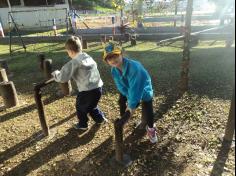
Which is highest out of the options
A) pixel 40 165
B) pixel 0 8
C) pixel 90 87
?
pixel 0 8

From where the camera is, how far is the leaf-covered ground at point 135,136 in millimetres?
3697

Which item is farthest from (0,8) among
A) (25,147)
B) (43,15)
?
(25,147)

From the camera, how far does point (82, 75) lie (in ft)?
13.8

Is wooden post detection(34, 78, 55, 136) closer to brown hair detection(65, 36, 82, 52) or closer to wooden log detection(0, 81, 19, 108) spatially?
brown hair detection(65, 36, 82, 52)

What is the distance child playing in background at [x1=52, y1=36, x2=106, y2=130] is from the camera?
409 centimetres

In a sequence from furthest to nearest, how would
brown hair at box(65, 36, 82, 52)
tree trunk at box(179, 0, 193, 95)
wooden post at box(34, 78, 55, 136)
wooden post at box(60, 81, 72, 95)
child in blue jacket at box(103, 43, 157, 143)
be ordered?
wooden post at box(60, 81, 72, 95), tree trunk at box(179, 0, 193, 95), wooden post at box(34, 78, 55, 136), brown hair at box(65, 36, 82, 52), child in blue jacket at box(103, 43, 157, 143)

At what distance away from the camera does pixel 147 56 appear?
9406 millimetres

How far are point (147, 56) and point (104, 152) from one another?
230 inches

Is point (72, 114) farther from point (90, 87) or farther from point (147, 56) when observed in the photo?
point (147, 56)

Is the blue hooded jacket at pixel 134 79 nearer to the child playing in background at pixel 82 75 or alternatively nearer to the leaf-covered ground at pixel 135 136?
the child playing in background at pixel 82 75

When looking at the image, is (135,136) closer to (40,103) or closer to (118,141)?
(118,141)

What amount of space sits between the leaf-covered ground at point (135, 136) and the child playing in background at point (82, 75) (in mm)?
581

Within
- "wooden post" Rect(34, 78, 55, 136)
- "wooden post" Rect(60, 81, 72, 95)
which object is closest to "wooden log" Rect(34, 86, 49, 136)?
"wooden post" Rect(34, 78, 55, 136)

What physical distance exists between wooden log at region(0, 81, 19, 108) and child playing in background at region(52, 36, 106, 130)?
2248mm
